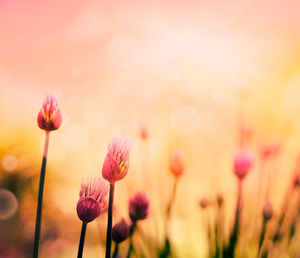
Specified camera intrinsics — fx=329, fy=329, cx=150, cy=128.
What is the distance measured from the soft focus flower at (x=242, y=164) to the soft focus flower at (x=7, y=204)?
3.03 ft

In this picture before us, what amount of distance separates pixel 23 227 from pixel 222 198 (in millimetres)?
854

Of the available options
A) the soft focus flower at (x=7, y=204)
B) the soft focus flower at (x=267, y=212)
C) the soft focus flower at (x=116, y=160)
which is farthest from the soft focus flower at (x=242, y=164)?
the soft focus flower at (x=7, y=204)

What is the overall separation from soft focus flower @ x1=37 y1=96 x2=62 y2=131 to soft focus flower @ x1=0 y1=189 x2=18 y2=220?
0.91 meters

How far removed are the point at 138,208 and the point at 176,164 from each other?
7.5 inches

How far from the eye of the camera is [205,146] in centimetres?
121

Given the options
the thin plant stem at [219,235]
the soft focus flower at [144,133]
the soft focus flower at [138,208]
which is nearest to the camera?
the soft focus flower at [138,208]

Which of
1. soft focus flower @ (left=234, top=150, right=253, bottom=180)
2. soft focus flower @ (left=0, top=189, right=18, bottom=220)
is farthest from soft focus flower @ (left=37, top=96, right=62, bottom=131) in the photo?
soft focus flower @ (left=0, top=189, right=18, bottom=220)

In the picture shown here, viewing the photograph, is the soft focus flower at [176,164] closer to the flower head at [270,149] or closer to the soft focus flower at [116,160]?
the flower head at [270,149]

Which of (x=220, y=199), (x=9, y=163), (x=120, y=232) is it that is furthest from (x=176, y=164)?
(x=9, y=163)

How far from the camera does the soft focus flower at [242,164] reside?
0.47 meters

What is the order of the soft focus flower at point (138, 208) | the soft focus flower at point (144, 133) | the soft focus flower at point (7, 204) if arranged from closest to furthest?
the soft focus flower at point (138, 208) → the soft focus flower at point (144, 133) → the soft focus flower at point (7, 204)

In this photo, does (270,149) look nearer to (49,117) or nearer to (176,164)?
(176,164)

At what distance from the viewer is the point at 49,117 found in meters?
0.34

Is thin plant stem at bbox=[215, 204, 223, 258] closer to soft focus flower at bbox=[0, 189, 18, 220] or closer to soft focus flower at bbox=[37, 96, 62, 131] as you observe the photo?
soft focus flower at bbox=[37, 96, 62, 131]
